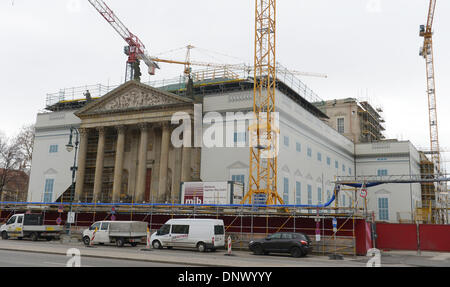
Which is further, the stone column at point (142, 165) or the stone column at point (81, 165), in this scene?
the stone column at point (81, 165)

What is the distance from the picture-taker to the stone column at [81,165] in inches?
2248

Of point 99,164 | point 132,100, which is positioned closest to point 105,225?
point 99,164

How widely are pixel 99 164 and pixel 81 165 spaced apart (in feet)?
10.3

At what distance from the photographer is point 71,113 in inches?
2518

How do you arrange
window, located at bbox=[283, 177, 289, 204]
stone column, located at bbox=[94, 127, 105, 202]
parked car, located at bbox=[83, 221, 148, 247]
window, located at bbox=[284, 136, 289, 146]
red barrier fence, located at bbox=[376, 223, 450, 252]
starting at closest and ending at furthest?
parked car, located at bbox=[83, 221, 148, 247]
red barrier fence, located at bbox=[376, 223, 450, 252]
window, located at bbox=[283, 177, 289, 204]
window, located at bbox=[284, 136, 289, 146]
stone column, located at bbox=[94, 127, 105, 202]

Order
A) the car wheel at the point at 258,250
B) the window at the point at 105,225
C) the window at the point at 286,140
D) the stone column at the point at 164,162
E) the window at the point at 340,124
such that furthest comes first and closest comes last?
the window at the point at 340,124
the stone column at the point at 164,162
the window at the point at 286,140
the window at the point at 105,225
the car wheel at the point at 258,250

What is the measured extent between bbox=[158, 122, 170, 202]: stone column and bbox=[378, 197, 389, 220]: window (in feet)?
126

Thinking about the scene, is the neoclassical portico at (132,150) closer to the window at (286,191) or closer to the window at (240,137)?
the window at (240,137)

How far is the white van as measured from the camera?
1193 inches

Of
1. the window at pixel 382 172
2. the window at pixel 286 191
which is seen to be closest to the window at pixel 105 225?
the window at pixel 286 191

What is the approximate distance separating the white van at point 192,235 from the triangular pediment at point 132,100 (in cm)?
2322

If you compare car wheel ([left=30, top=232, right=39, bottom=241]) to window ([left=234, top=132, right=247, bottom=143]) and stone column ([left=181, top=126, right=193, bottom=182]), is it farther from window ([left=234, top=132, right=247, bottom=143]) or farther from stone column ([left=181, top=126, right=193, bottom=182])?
window ([left=234, top=132, right=247, bottom=143])

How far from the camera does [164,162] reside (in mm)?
52406

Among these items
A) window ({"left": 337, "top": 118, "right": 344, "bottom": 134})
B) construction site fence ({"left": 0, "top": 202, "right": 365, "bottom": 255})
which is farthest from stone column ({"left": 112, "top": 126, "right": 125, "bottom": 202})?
window ({"left": 337, "top": 118, "right": 344, "bottom": 134})
